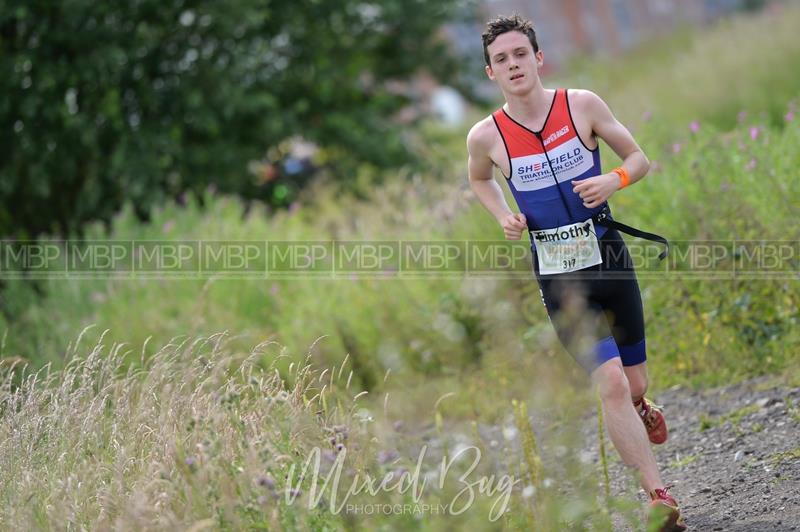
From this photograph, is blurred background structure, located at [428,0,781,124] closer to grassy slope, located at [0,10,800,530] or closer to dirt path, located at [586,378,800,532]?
grassy slope, located at [0,10,800,530]

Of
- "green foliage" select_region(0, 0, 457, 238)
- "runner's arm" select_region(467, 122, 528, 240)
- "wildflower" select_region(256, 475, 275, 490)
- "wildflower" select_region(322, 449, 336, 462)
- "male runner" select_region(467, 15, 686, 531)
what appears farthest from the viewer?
"green foliage" select_region(0, 0, 457, 238)

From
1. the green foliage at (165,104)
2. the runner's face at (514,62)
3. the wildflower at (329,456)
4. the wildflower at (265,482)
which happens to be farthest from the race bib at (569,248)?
the green foliage at (165,104)

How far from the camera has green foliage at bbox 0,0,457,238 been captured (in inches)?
480

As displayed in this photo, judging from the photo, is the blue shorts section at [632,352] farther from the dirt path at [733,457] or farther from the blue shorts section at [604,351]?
the dirt path at [733,457]

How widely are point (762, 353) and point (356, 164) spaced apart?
29.2ft

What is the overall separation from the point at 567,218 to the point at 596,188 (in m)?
0.23

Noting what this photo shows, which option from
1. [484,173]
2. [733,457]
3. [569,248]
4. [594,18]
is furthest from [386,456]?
[594,18]

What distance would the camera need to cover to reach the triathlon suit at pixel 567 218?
4094mm

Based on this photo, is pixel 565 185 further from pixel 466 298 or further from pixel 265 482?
pixel 466 298

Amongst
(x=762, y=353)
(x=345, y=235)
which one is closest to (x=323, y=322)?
(x=345, y=235)

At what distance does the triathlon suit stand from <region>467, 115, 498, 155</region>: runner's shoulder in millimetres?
57

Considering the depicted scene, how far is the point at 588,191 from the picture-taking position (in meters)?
3.97

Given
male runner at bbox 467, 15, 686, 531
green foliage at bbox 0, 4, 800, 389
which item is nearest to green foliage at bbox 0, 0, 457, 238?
green foliage at bbox 0, 4, 800, 389

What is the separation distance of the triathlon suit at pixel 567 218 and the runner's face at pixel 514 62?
14 centimetres
